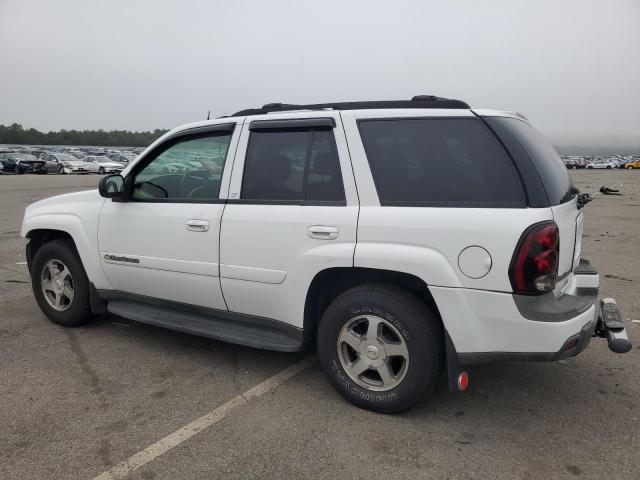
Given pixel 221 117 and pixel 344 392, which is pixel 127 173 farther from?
pixel 344 392

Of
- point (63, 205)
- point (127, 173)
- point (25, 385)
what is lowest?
point (25, 385)

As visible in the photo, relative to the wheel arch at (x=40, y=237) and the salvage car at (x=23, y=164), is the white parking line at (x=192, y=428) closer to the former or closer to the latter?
the wheel arch at (x=40, y=237)

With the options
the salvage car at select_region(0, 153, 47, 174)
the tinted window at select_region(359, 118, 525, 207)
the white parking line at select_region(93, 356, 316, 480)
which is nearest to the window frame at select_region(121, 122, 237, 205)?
the tinted window at select_region(359, 118, 525, 207)

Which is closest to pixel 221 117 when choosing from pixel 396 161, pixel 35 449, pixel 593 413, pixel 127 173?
pixel 127 173

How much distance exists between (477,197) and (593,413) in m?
1.55

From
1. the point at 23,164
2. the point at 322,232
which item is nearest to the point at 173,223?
the point at 322,232

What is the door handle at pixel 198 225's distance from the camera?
11.8 feet

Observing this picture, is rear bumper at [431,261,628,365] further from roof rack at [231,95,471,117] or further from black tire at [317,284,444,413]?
roof rack at [231,95,471,117]

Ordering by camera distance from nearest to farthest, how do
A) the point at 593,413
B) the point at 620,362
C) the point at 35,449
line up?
the point at 35,449, the point at 593,413, the point at 620,362

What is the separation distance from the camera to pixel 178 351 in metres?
4.16

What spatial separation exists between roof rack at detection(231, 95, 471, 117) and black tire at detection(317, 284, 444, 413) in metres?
1.12

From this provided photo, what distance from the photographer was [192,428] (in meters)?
2.97

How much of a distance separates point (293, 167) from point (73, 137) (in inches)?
5790

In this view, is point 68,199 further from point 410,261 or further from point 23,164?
point 23,164
